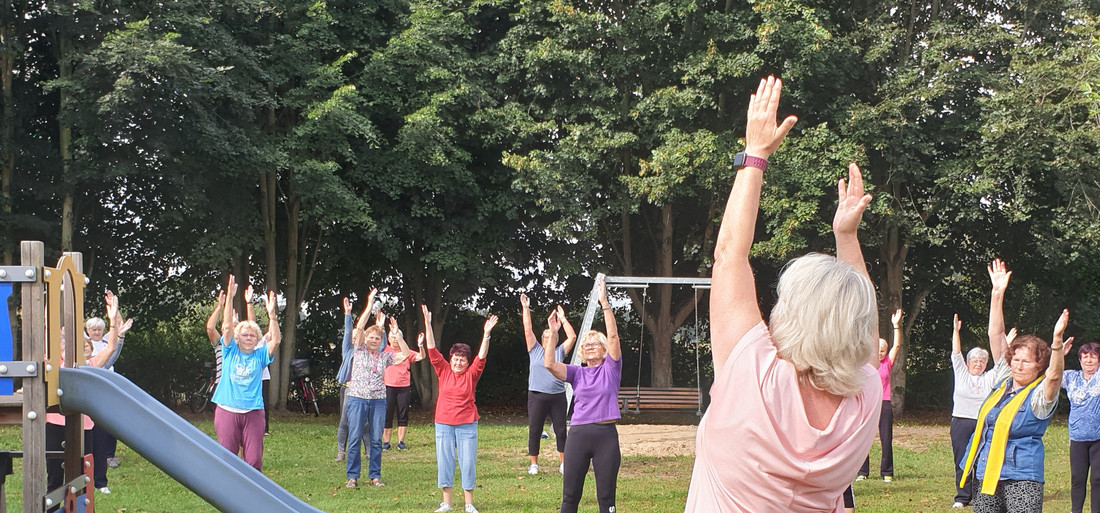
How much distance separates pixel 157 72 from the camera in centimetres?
1911

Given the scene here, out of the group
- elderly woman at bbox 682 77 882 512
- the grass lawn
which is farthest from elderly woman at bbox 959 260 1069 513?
elderly woman at bbox 682 77 882 512

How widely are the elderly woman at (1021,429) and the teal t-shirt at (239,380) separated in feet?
19.6

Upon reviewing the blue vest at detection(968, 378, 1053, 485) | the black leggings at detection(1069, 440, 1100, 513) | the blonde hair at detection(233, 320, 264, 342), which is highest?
the blonde hair at detection(233, 320, 264, 342)

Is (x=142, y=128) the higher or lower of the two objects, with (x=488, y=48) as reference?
lower

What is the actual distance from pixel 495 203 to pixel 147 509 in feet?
47.0

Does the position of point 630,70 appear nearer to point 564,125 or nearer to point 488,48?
point 564,125

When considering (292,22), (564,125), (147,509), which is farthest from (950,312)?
(147,509)

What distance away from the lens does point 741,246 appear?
2715 millimetres

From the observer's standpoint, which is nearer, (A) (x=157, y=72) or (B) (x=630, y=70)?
(A) (x=157, y=72)

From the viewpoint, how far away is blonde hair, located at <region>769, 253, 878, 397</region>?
8.14 ft

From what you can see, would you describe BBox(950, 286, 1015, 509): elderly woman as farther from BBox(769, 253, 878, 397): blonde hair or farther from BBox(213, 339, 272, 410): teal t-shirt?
BBox(769, 253, 878, 397): blonde hair

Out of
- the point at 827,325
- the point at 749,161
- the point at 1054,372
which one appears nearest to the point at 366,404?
the point at 1054,372

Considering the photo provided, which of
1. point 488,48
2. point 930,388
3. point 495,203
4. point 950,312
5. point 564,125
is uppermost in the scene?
point 488,48

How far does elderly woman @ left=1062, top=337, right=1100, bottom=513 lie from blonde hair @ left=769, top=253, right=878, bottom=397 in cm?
792
